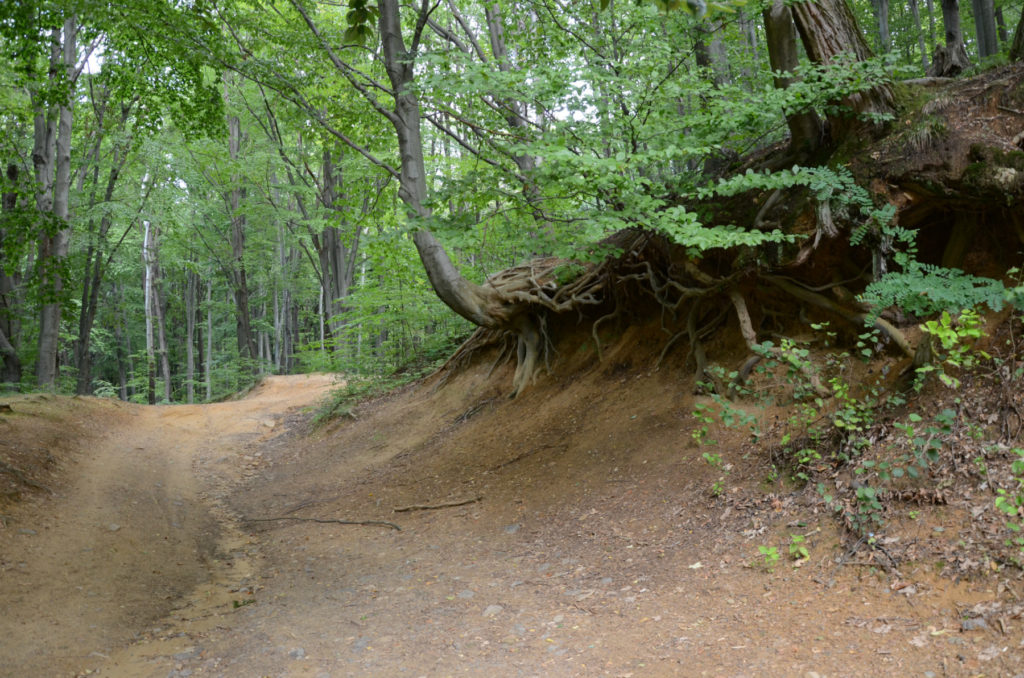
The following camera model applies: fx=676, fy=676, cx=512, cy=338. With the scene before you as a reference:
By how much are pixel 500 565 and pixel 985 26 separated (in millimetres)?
10620

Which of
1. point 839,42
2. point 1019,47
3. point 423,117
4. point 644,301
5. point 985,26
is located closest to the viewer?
point 1019,47

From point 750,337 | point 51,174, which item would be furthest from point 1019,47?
point 51,174

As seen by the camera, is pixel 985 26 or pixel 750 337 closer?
pixel 750 337

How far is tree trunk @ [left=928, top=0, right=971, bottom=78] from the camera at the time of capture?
7.12m

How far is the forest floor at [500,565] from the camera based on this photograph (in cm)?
396

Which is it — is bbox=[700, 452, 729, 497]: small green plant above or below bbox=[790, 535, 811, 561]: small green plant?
above

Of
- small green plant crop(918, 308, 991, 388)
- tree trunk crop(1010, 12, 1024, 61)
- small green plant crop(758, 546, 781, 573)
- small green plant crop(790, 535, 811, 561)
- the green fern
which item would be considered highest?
tree trunk crop(1010, 12, 1024, 61)

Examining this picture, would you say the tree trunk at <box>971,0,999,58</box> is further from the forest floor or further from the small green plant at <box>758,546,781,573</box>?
the small green plant at <box>758,546,781,573</box>

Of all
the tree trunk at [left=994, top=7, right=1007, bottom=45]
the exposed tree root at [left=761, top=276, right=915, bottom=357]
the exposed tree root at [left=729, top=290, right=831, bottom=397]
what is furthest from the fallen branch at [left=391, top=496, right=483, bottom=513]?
the tree trunk at [left=994, top=7, right=1007, bottom=45]

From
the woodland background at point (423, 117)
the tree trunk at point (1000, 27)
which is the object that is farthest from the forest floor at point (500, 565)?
the tree trunk at point (1000, 27)

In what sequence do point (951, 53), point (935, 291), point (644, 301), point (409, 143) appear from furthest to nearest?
point (644, 301) < point (409, 143) < point (951, 53) < point (935, 291)

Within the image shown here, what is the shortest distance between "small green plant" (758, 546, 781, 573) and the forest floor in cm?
2

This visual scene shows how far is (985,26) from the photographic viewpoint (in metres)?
10.1

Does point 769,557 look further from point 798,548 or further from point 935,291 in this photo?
point 935,291
